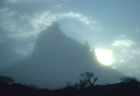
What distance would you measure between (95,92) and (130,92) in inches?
202

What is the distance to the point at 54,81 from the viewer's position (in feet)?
639

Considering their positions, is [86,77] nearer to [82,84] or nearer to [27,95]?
[82,84]

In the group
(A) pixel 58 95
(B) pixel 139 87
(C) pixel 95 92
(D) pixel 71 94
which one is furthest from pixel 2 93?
(B) pixel 139 87

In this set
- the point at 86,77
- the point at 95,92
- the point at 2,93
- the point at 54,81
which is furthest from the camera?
the point at 54,81

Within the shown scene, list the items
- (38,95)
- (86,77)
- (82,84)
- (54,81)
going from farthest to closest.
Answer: (54,81) < (86,77) < (82,84) < (38,95)

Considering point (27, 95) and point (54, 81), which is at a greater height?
point (54, 81)

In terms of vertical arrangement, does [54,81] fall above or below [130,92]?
above

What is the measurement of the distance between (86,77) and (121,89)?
574 inches

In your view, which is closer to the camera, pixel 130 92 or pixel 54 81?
pixel 130 92

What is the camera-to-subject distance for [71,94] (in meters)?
27.1

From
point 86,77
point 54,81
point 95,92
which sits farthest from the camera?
point 54,81

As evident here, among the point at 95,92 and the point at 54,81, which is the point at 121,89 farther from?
the point at 54,81

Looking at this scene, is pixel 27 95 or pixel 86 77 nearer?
pixel 27 95

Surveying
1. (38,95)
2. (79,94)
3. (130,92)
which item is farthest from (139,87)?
(38,95)
